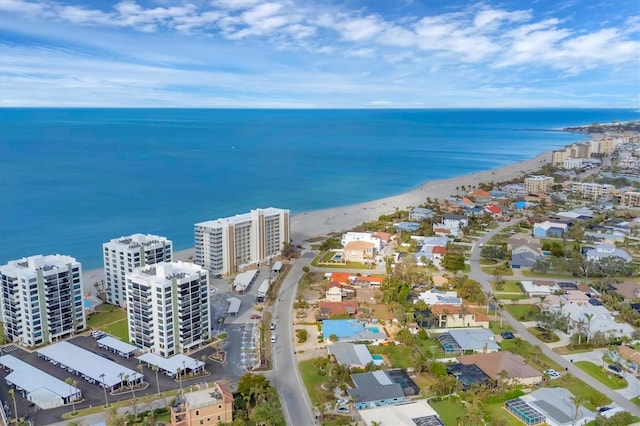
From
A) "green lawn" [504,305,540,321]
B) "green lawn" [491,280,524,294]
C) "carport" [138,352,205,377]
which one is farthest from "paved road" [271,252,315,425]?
"green lawn" [491,280,524,294]

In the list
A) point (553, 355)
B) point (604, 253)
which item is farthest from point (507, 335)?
point (604, 253)

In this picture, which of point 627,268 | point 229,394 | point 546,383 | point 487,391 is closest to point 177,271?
point 229,394

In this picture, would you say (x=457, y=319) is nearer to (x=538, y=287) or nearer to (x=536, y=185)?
(x=538, y=287)

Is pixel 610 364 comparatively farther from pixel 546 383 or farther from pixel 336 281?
pixel 336 281

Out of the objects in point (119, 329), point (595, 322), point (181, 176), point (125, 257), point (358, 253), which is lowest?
point (119, 329)

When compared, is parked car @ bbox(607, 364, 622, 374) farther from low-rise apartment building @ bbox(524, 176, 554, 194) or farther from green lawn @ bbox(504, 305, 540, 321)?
low-rise apartment building @ bbox(524, 176, 554, 194)
